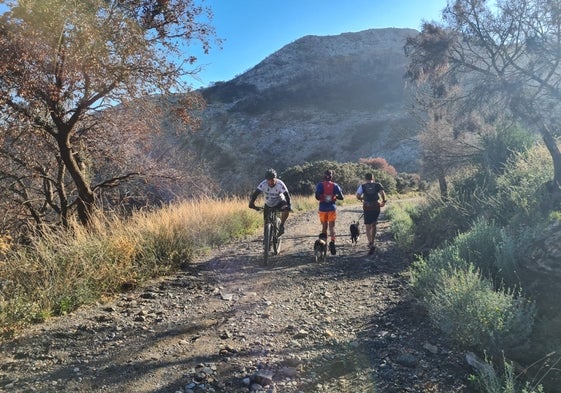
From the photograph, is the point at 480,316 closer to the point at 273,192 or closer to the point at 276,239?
the point at 273,192

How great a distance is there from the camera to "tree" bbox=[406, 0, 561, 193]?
8852 mm

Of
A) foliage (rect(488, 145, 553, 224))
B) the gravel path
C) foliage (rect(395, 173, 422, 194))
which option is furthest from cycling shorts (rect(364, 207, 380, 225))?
foliage (rect(395, 173, 422, 194))

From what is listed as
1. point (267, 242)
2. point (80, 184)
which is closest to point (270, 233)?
point (267, 242)

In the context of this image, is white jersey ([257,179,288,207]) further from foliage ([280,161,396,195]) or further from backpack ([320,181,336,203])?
foliage ([280,161,396,195])

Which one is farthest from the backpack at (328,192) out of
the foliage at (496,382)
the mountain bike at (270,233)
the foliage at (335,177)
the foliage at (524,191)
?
the foliage at (335,177)

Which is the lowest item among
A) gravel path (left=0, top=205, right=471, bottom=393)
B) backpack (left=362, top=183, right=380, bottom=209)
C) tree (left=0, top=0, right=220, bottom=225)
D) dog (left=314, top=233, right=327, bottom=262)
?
gravel path (left=0, top=205, right=471, bottom=393)

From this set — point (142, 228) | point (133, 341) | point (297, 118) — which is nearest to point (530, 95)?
point (142, 228)

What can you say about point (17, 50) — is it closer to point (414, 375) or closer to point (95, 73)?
point (95, 73)

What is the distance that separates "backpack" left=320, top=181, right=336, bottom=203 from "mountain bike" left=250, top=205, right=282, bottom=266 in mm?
1137

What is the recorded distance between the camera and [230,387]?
3.40 metres

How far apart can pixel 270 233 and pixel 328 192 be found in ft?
5.38

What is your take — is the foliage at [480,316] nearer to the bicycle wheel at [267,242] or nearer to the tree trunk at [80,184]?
the bicycle wheel at [267,242]

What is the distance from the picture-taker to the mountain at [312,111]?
45.9m

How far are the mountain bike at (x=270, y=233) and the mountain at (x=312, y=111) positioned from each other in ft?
91.3
